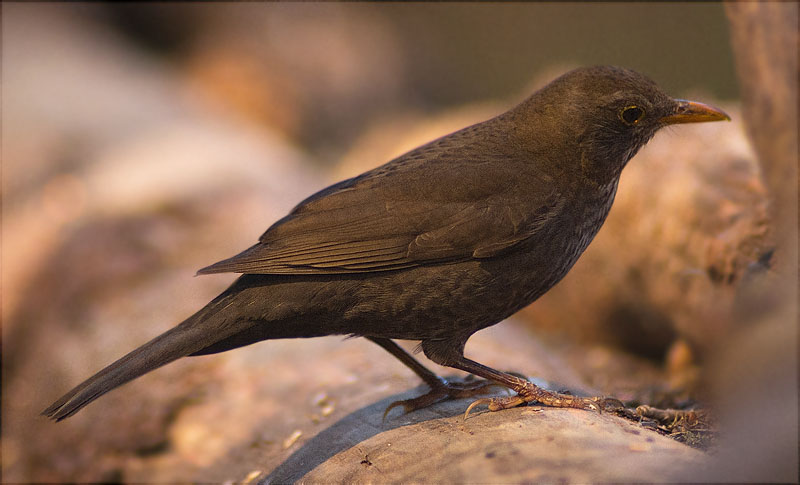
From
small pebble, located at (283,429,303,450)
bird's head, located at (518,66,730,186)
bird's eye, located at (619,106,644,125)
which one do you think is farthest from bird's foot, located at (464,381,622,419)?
bird's eye, located at (619,106,644,125)

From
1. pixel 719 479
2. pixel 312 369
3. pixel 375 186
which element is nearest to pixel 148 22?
pixel 312 369

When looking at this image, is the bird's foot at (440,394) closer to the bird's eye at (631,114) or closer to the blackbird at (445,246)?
the blackbird at (445,246)

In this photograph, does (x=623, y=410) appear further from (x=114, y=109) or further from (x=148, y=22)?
(x=148, y=22)

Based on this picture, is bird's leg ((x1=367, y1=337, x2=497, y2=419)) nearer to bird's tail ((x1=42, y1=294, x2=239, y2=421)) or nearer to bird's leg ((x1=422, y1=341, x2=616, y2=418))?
bird's leg ((x1=422, y1=341, x2=616, y2=418))

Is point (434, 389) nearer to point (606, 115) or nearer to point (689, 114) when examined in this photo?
point (606, 115)

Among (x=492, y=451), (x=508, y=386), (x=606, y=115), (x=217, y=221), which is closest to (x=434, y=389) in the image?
(x=508, y=386)
